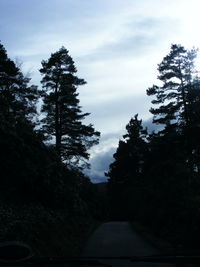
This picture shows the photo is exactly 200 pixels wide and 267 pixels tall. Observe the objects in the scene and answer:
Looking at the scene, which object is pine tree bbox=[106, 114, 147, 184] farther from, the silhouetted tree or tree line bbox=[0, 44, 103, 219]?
tree line bbox=[0, 44, 103, 219]

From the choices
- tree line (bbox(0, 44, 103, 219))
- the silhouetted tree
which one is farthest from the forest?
the silhouetted tree

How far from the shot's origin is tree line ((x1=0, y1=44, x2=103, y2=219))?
47.1 feet

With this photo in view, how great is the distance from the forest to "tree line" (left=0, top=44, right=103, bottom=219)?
4 centimetres

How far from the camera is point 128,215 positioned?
193 feet

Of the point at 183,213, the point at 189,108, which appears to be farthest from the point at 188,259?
the point at 189,108

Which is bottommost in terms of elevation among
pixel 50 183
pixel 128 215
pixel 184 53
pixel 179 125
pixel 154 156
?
pixel 128 215

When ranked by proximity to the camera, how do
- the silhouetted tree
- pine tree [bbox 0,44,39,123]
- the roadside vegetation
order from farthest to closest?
the silhouetted tree, pine tree [bbox 0,44,39,123], the roadside vegetation

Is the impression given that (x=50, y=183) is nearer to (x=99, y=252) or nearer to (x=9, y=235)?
(x=99, y=252)

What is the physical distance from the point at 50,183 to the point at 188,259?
42.7 ft

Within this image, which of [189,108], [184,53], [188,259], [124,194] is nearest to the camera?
[188,259]

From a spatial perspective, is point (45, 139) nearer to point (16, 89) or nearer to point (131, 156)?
point (16, 89)

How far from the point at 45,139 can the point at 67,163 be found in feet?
15.5

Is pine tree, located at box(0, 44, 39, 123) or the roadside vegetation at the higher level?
pine tree, located at box(0, 44, 39, 123)

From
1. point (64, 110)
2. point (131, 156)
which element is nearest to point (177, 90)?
point (64, 110)
